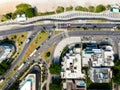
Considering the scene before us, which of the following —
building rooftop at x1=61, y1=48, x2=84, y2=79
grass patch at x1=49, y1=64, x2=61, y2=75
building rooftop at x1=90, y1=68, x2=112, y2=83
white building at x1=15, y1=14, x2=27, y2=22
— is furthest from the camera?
white building at x1=15, y1=14, x2=27, y2=22

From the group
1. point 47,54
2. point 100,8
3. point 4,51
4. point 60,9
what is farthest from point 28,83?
point 100,8

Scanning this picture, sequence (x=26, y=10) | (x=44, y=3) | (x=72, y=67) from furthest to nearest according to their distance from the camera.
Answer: (x=44, y=3) < (x=26, y=10) < (x=72, y=67)

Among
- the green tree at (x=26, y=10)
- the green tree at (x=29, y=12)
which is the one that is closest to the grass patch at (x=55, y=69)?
the green tree at (x=29, y=12)

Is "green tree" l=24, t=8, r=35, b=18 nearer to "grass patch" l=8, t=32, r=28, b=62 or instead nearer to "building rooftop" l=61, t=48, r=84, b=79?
"grass patch" l=8, t=32, r=28, b=62

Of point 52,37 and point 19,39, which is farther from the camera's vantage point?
point 19,39

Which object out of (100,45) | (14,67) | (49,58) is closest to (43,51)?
(49,58)

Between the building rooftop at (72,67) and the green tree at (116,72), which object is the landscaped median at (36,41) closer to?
the building rooftop at (72,67)

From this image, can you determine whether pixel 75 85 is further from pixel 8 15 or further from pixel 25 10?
pixel 8 15

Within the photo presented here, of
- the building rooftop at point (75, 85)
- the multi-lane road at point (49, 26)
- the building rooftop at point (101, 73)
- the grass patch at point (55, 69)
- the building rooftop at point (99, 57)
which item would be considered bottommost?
the building rooftop at point (75, 85)

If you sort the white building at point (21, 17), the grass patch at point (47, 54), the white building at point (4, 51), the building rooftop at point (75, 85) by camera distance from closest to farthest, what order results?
1. the building rooftop at point (75, 85)
2. the white building at point (4, 51)
3. the grass patch at point (47, 54)
4. the white building at point (21, 17)

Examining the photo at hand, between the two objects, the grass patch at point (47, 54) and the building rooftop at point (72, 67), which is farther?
the grass patch at point (47, 54)

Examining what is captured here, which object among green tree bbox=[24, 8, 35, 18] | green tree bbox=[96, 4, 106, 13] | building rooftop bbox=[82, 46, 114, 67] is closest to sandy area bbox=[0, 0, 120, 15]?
green tree bbox=[96, 4, 106, 13]
